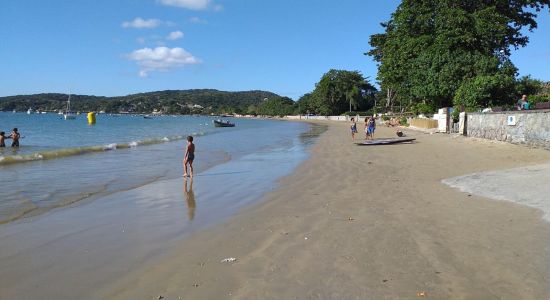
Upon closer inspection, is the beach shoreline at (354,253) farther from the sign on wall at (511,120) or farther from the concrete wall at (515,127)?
the sign on wall at (511,120)

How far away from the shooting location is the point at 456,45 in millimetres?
39344

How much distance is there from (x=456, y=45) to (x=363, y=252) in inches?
1492

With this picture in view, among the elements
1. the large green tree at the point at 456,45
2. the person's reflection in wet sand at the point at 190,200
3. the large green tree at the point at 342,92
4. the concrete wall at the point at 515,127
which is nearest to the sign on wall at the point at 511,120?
the concrete wall at the point at 515,127

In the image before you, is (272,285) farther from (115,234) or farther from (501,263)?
(115,234)

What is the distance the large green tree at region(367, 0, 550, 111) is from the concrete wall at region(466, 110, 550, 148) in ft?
22.8

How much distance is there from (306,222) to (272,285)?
3054 mm

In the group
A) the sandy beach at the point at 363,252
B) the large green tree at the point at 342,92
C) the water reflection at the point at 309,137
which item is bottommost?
the water reflection at the point at 309,137

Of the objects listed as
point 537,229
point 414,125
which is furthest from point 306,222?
point 414,125

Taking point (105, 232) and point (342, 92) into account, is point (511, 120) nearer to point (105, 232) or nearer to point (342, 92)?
point (105, 232)

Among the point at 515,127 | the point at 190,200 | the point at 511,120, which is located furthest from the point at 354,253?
the point at 511,120

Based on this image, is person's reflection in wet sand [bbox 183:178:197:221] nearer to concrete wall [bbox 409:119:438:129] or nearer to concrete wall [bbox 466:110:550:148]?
concrete wall [bbox 466:110:550:148]

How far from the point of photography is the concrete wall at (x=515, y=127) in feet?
58.3

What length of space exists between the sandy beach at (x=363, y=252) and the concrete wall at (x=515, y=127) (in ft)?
31.5

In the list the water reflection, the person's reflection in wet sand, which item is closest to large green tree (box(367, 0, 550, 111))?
the water reflection
